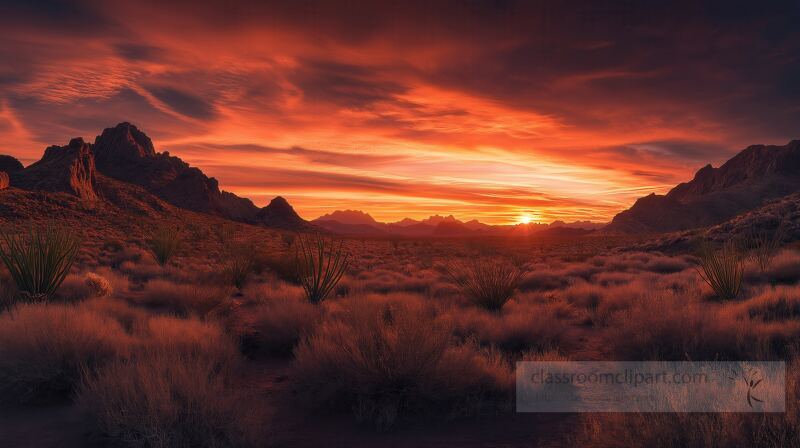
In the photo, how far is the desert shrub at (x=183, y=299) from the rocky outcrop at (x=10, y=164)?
275 feet

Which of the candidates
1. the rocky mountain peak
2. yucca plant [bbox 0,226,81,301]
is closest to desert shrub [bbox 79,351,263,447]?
yucca plant [bbox 0,226,81,301]

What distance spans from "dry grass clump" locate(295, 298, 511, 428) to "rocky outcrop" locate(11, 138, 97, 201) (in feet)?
224

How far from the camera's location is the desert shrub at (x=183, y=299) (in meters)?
9.77

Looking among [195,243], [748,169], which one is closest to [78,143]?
[195,243]

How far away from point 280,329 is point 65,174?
70822 mm

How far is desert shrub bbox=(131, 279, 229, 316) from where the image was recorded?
9.77 meters

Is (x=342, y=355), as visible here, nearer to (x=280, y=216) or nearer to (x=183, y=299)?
(x=183, y=299)

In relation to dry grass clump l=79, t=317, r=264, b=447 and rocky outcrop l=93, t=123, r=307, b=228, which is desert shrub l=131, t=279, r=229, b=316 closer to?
dry grass clump l=79, t=317, r=264, b=447

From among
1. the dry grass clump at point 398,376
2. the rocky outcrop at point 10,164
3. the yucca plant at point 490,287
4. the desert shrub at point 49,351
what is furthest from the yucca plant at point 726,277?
the rocky outcrop at point 10,164

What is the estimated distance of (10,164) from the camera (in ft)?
244

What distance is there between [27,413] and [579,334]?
8.71 meters

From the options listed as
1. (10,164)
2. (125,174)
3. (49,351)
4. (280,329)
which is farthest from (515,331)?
(125,174)

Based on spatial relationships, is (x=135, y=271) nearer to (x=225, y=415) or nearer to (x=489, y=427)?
(x=225, y=415)

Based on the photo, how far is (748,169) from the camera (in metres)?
169
